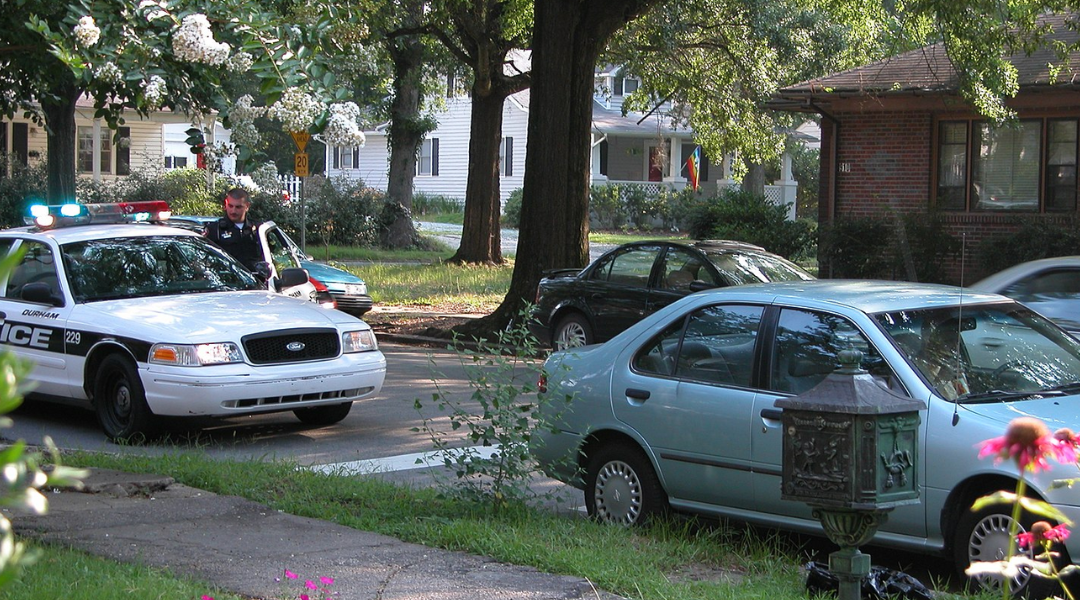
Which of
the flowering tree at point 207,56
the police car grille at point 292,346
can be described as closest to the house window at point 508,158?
the police car grille at point 292,346

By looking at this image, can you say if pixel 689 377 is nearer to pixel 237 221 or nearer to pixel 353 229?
pixel 237 221

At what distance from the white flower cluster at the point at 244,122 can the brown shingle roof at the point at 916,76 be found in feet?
45.3

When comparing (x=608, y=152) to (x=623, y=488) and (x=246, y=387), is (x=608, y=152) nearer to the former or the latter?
(x=246, y=387)

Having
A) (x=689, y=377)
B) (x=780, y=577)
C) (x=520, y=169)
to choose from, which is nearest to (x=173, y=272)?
(x=689, y=377)

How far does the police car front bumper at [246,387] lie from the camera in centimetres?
903

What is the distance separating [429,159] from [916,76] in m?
35.6

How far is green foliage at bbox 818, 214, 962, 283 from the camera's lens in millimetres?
20109

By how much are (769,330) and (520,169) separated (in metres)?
43.5

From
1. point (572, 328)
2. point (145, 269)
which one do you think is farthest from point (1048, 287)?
point (145, 269)

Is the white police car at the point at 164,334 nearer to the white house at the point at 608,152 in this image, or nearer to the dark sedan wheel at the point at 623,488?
the dark sedan wheel at the point at 623,488

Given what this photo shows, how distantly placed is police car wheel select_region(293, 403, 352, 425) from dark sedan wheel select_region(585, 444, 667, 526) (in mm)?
3876

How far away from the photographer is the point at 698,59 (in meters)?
22.8

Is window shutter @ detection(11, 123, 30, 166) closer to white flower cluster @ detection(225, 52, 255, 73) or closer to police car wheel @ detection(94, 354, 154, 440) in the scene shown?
police car wheel @ detection(94, 354, 154, 440)

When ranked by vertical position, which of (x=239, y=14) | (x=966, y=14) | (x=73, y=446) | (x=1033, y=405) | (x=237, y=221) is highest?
(x=966, y=14)
